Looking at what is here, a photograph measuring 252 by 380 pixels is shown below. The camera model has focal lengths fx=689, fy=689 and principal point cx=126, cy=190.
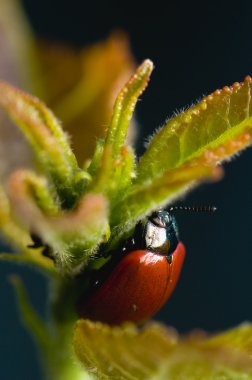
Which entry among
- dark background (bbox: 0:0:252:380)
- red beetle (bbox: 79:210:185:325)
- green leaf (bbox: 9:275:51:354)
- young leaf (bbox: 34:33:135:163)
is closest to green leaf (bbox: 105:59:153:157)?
red beetle (bbox: 79:210:185:325)

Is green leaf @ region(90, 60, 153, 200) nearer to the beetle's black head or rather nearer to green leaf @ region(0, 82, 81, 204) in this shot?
green leaf @ region(0, 82, 81, 204)

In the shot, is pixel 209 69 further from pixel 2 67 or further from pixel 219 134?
pixel 219 134

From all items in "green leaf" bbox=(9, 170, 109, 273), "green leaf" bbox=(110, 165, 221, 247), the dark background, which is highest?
the dark background

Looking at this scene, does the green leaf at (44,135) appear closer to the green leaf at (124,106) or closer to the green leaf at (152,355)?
the green leaf at (124,106)

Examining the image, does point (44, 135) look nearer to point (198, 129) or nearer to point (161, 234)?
point (198, 129)

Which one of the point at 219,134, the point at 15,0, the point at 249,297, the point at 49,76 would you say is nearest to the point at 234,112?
the point at 219,134
